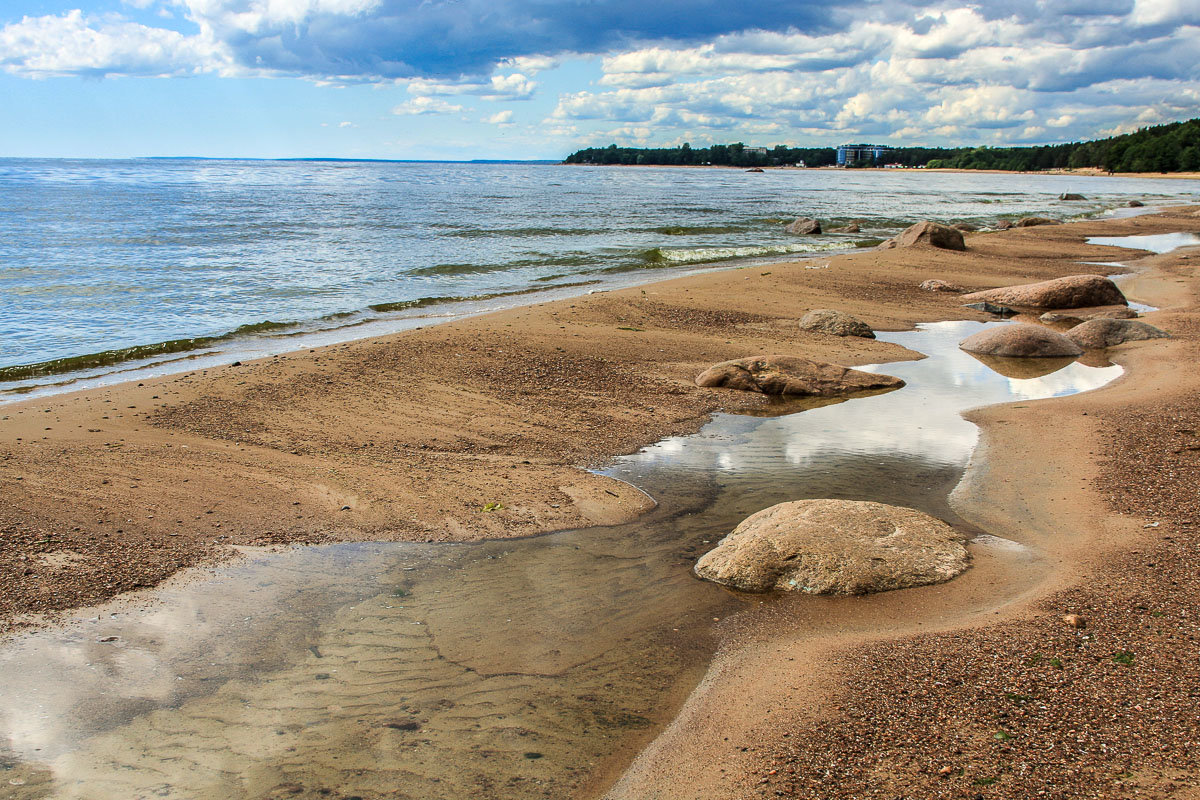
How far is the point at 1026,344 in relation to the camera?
1152 cm

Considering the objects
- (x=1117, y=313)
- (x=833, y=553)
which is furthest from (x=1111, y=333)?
(x=833, y=553)

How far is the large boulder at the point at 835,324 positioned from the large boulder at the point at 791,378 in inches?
112

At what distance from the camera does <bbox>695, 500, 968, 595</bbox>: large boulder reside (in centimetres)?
498

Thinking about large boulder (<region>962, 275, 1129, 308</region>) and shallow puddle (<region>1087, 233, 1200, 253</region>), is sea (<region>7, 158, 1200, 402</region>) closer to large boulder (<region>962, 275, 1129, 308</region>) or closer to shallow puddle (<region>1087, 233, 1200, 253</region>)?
shallow puddle (<region>1087, 233, 1200, 253</region>)

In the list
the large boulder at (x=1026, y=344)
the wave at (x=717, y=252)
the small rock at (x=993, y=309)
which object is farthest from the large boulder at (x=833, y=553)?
the wave at (x=717, y=252)

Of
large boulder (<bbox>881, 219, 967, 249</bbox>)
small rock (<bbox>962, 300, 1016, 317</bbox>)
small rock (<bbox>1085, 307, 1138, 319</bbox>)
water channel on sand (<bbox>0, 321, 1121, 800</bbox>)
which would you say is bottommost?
water channel on sand (<bbox>0, 321, 1121, 800</bbox>)

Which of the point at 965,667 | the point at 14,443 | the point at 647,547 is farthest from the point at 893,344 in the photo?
the point at 14,443

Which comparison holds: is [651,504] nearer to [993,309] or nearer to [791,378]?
[791,378]

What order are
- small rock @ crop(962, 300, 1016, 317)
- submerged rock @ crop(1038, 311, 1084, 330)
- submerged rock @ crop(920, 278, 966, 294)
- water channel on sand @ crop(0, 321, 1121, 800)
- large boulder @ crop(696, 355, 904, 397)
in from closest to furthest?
1. water channel on sand @ crop(0, 321, 1121, 800)
2. large boulder @ crop(696, 355, 904, 397)
3. submerged rock @ crop(1038, 311, 1084, 330)
4. small rock @ crop(962, 300, 1016, 317)
5. submerged rock @ crop(920, 278, 966, 294)

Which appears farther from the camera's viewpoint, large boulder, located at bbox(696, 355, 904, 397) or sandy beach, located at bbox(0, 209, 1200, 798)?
large boulder, located at bbox(696, 355, 904, 397)

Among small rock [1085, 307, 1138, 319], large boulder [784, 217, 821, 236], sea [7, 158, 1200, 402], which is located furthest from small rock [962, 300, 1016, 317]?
large boulder [784, 217, 821, 236]

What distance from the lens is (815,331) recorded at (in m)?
12.8

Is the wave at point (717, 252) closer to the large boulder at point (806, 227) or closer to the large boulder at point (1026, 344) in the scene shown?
the large boulder at point (806, 227)

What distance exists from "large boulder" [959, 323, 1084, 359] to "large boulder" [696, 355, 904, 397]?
2581mm
